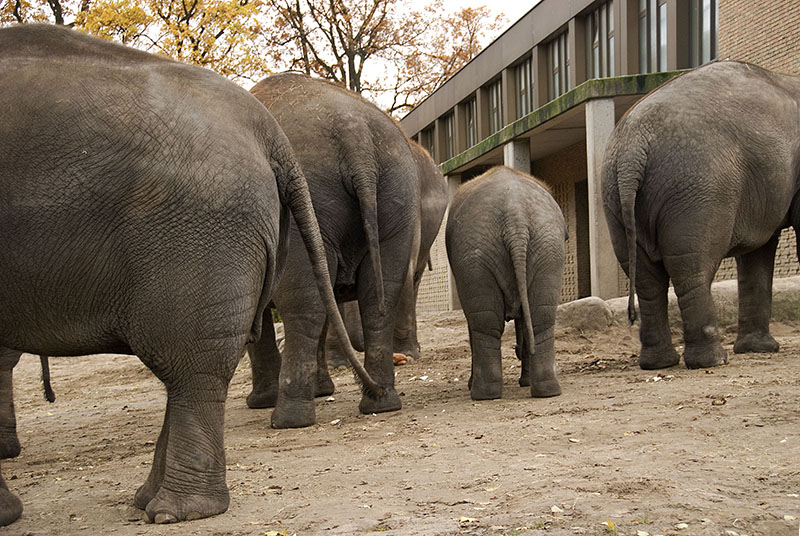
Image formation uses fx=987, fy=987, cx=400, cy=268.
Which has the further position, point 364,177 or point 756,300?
point 756,300

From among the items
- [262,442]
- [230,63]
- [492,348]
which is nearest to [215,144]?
[262,442]

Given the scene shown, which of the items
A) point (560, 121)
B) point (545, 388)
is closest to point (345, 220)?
point (545, 388)

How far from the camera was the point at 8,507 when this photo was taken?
4098 millimetres

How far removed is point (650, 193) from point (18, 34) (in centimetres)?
540

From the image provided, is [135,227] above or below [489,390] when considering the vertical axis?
above

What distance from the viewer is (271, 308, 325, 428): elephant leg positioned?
21.4 ft

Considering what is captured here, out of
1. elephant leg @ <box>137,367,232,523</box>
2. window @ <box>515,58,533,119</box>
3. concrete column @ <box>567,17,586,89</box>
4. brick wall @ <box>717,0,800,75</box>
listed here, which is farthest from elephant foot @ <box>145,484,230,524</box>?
window @ <box>515,58,533,119</box>

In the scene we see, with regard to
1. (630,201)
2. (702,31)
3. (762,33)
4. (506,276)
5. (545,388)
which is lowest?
(545,388)

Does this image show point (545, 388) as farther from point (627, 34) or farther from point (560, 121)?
point (627, 34)

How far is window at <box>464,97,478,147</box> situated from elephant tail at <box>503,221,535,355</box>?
23647 mm

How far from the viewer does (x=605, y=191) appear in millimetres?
8578

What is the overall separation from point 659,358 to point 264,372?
3.34 meters

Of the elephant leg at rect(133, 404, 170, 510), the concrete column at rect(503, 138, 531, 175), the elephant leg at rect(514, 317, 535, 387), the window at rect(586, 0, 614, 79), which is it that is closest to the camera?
the elephant leg at rect(133, 404, 170, 510)

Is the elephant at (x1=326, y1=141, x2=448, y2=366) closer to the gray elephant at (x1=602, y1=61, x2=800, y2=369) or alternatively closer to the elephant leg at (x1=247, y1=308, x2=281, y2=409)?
the elephant leg at (x1=247, y1=308, x2=281, y2=409)
